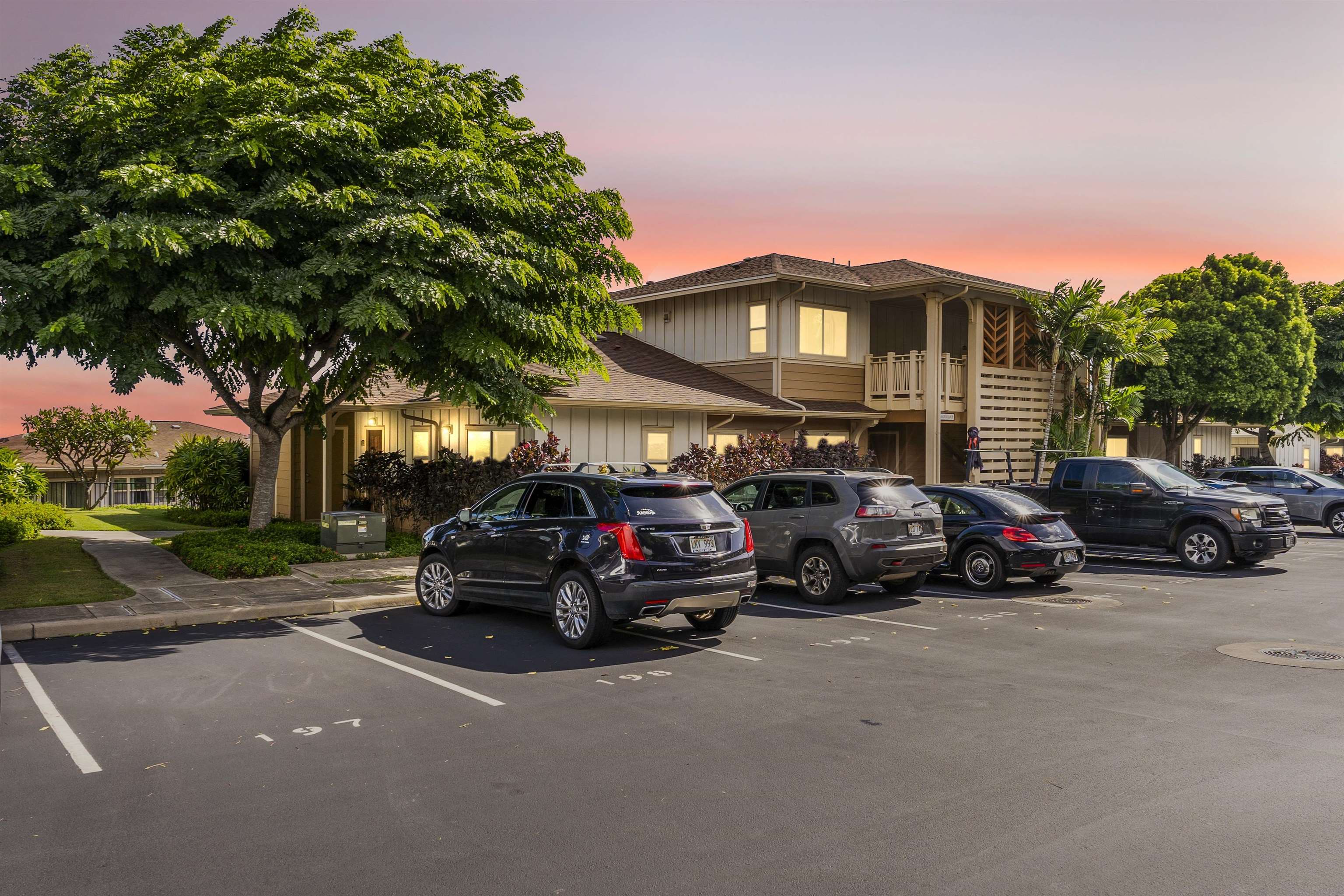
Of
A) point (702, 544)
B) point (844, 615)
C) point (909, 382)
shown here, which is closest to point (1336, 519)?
point (909, 382)

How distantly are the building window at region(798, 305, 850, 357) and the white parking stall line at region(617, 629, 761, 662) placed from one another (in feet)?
54.0

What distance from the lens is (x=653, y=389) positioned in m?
22.5

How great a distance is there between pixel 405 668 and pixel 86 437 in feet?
138

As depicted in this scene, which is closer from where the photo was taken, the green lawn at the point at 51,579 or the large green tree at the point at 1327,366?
the green lawn at the point at 51,579

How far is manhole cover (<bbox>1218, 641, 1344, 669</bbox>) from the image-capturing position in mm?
9164

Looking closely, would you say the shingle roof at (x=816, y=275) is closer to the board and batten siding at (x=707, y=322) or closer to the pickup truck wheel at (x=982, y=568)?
the board and batten siding at (x=707, y=322)

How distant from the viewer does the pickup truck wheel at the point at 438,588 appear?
11.7 m

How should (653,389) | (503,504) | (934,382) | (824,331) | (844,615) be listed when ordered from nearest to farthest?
(503,504), (844,615), (653,389), (934,382), (824,331)

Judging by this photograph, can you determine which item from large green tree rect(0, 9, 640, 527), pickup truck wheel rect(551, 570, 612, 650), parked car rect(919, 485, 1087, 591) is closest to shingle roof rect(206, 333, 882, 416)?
large green tree rect(0, 9, 640, 527)

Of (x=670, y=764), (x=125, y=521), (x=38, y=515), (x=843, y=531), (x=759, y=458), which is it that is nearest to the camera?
(x=670, y=764)

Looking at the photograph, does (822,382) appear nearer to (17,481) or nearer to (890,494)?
(890,494)

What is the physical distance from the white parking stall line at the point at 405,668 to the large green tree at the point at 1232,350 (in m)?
31.0

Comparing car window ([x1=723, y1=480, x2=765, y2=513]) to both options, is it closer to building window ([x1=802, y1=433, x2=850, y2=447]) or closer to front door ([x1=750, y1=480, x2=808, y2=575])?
front door ([x1=750, y1=480, x2=808, y2=575])

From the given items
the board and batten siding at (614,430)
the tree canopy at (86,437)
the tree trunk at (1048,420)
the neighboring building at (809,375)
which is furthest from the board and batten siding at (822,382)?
the tree canopy at (86,437)
